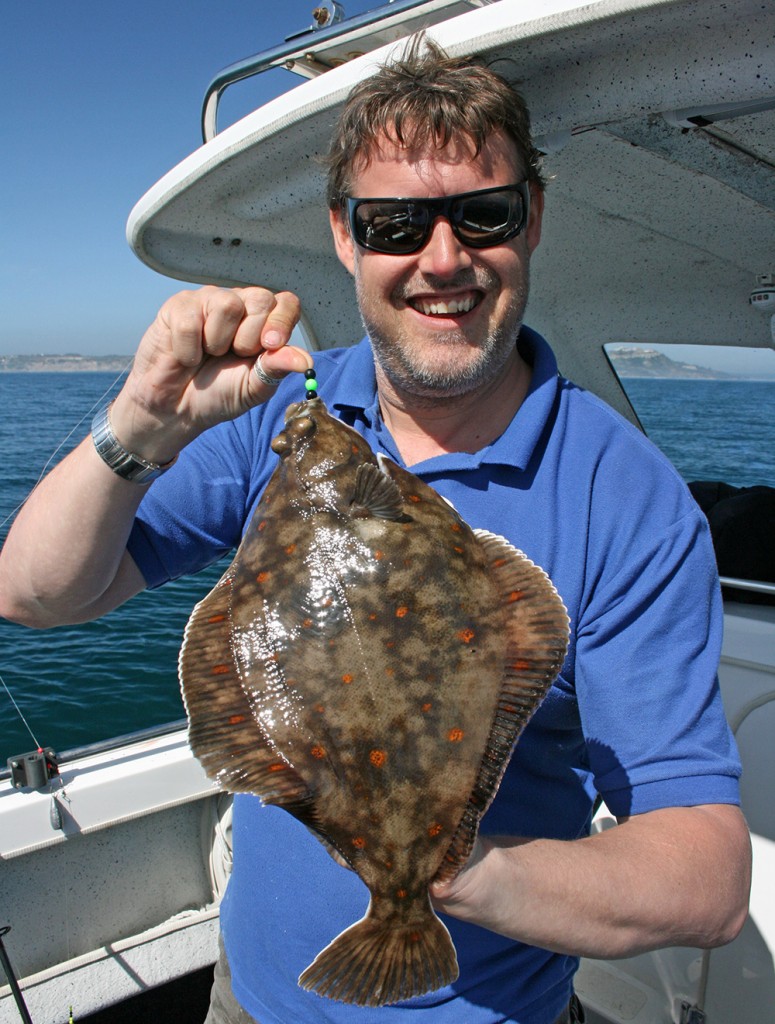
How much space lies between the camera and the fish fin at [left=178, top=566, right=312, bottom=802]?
147 centimetres

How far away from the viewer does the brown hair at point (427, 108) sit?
80.2 inches

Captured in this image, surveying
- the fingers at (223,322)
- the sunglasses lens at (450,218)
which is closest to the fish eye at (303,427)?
the fingers at (223,322)

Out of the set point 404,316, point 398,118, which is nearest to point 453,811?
point 404,316

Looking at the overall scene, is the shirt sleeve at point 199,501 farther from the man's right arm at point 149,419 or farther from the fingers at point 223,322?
the fingers at point 223,322

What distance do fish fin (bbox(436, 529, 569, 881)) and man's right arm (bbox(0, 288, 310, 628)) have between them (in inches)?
23.5

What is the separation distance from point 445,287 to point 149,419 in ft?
2.53

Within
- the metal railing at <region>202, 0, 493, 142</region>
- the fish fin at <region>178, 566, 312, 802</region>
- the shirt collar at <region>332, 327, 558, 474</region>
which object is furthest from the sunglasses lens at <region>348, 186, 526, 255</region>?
the fish fin at <region>178, 566, 312, 802</region>

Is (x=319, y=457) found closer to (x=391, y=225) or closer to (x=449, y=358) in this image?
(x=449, y=358)

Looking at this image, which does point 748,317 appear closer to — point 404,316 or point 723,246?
point 723,246

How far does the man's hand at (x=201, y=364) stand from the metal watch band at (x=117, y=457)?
0.6 inches

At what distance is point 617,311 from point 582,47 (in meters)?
3.03

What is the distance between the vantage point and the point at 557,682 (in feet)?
6.13

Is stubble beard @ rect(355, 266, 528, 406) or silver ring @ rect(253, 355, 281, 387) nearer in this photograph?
silver ring @ rect(253, 355, 281, 387)

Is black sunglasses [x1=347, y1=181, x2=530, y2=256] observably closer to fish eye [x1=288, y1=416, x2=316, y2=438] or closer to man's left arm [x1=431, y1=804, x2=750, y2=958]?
fish eye [x1=288, y1=416, x2=316, y2=438]
